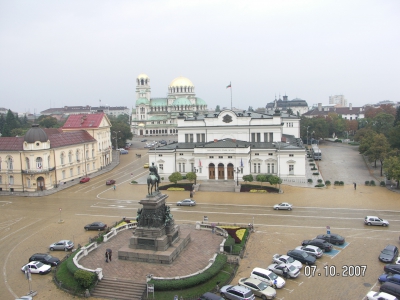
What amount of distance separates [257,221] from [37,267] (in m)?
20.1

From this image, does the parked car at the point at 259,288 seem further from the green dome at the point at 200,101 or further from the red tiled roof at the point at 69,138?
the green dome at the point at 200,101

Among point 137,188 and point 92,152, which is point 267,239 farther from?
point 92,152

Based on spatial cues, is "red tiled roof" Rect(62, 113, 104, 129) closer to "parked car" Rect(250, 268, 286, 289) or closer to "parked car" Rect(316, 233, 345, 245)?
"parked car" Rect(316, 233, 345, 245)

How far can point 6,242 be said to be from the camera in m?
32.3

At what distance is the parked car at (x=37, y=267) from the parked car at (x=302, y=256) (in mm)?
17346

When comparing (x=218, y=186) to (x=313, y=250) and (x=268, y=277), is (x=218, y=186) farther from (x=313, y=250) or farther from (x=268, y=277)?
(x=268, y=277)

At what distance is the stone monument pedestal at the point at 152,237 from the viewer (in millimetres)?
26281

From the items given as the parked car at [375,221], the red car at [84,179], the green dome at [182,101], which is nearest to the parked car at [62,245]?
the parked car at [375,221]

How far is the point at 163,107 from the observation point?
487 ft

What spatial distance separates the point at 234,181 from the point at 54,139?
28.6m

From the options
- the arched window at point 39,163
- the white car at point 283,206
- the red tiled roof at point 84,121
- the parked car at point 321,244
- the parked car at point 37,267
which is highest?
the red tiled roof at point 84,121

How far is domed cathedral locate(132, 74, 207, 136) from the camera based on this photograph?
14212cm
